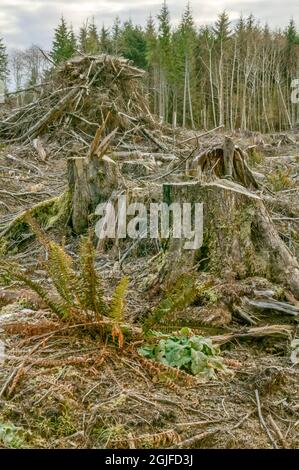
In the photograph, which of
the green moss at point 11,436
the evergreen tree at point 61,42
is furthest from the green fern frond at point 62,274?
the evergreen tree at point 61,42

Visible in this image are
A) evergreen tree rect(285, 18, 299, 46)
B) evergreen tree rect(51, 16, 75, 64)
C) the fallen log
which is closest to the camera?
the fallen log

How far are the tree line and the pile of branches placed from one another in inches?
979

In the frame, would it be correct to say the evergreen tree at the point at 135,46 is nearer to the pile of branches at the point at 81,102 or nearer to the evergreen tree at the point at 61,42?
the evergreen tree at the point at 61,42

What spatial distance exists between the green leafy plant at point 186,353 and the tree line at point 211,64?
3780cm

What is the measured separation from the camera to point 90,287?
339cm

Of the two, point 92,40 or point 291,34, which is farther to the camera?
point 291,34

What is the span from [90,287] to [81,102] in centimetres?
1242

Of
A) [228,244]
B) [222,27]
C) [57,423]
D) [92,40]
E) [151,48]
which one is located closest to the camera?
[57,423]

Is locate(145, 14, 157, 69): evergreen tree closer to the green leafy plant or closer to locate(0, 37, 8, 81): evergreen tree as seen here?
locate(0, 37, 8, 81): evergreen tree

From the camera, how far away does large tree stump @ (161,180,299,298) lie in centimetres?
452

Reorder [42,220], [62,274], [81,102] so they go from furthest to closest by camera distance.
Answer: [81,102] → [42,220] → [62,274]

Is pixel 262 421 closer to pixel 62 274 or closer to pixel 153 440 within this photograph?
pixel 153 440

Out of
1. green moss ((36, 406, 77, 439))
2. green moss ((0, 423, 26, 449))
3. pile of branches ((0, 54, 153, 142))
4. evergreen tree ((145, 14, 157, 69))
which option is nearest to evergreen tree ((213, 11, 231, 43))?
evergreen tree ((145, 14, 157, 69))

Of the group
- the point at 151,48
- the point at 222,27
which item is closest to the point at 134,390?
the point at 151,48
